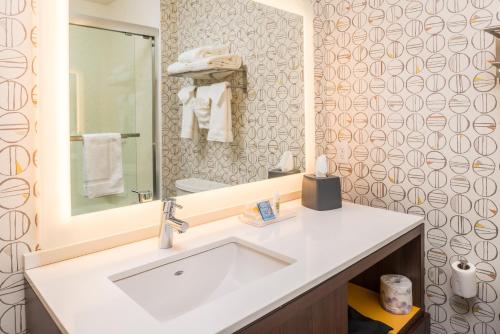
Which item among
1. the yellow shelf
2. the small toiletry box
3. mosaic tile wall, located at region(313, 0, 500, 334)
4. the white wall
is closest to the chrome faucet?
the white wall

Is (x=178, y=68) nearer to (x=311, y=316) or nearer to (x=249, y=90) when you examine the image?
(x=249, y=90)

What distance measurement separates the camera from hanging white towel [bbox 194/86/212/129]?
54.5 inches

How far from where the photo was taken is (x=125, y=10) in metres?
1.16

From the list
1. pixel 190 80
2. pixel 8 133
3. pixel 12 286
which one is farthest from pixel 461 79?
pixel 12 286

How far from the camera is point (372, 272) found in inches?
65.1

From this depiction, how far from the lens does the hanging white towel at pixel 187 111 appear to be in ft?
4.39

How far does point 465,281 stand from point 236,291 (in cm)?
99

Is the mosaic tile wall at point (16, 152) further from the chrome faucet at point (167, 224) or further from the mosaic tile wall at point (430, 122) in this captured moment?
the mosaic tile wall at point (430, 122)

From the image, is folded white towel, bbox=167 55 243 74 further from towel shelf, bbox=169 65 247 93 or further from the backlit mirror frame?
the backlit mirror frame

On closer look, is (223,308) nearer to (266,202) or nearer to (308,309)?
(308,309)

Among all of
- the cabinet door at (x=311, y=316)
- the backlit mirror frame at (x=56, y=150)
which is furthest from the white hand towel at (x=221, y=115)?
the cabinet door at (x=311, y=316)

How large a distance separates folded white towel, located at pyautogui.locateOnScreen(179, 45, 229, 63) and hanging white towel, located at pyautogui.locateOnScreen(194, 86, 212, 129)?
0.38ft

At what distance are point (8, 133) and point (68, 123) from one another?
15 centimetres

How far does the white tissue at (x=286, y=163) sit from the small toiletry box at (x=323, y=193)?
0.51 ft
